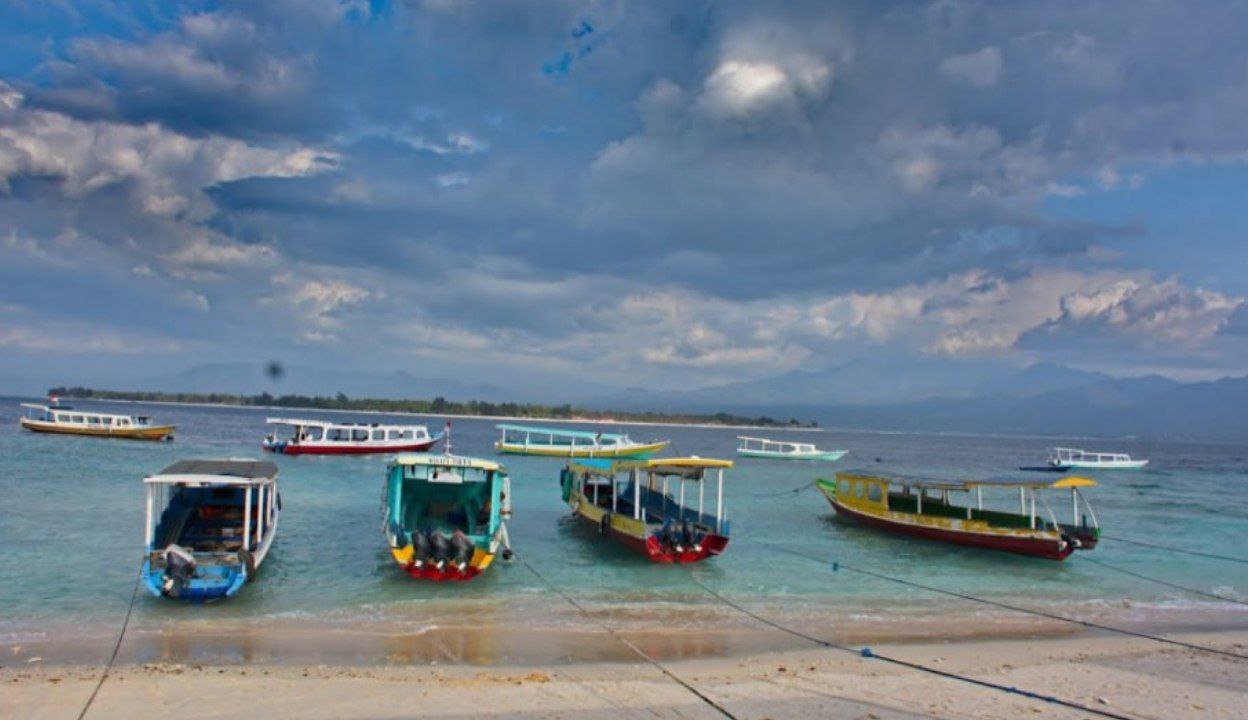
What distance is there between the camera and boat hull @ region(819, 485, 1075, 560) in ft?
83.0

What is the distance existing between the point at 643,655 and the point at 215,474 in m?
11.1

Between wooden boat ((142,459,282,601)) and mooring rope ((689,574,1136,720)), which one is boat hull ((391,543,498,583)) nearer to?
wooden boat ((142,459,282,601))

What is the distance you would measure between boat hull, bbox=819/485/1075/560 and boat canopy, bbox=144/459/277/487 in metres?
21.0

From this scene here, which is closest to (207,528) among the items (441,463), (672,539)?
(441,463)

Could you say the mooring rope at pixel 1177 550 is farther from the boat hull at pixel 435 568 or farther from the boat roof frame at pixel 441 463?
the boat hull at pixel 435 568

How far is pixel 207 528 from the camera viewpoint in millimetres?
21594

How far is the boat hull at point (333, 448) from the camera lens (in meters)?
63.8

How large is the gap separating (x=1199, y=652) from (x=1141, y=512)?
31.6 m

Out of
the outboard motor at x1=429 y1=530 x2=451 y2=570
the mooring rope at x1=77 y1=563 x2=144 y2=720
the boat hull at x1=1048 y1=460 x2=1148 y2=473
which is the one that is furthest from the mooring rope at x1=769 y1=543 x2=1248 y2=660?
the boat hull at x1=1048 y1=460 x2=1148 y2=473

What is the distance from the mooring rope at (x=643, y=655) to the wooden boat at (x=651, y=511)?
318cm

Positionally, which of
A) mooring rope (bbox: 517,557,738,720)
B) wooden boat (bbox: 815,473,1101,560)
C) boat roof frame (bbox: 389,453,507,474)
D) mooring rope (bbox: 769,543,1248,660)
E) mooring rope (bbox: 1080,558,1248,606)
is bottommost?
mooring rope (bbox: 1080,558,1248,606)

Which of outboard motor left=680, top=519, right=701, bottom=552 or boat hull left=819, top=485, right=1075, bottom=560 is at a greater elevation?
outboard motor left=680, top=519, right=701, bottom=552

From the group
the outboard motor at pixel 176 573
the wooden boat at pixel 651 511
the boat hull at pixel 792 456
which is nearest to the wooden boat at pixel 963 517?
the wooden boat at pixel 651 511

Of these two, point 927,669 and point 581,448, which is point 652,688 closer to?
point 927,669
